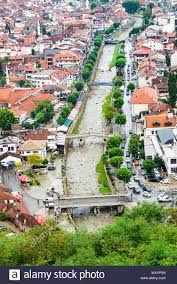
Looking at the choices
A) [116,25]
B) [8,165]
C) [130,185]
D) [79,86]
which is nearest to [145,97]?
[79,86]

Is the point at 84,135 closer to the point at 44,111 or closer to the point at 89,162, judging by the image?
the point at 89,162

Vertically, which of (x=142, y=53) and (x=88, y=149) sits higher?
(x=142, y=53)

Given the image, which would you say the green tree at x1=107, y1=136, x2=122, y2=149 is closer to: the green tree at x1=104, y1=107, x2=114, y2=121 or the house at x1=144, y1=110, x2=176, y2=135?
the house at x1=144, y1=110, x2=176, y2=135

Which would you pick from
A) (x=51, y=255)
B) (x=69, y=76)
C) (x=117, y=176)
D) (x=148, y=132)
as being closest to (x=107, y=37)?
(x=69, y=76)

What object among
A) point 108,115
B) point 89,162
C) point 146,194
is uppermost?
point 108,115

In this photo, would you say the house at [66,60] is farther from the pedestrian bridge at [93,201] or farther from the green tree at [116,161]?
the pedestrian bridge at [93,201]

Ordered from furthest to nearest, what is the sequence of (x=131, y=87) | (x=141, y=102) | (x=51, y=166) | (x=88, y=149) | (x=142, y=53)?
(x=142, y=53)
(x=131, y=87)
(x=141, y=102)
(x=88, y=149)
(x=51, y=166)
